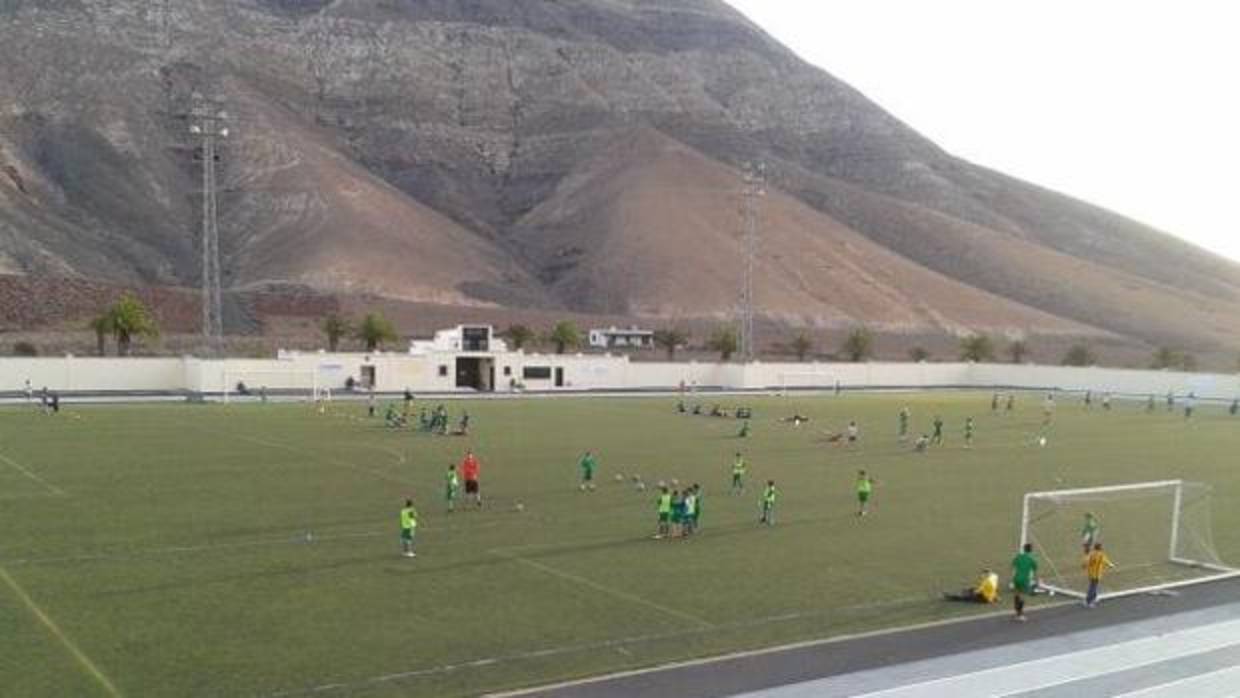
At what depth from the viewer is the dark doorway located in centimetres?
7519

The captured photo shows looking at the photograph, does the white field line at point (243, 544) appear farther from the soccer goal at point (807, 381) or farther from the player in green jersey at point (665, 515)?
the soccer goal at point (807, 381)

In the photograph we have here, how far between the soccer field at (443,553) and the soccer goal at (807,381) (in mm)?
40380

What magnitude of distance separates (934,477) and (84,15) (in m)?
160

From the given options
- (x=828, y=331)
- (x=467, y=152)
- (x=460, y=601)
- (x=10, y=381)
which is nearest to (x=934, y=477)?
(x=460, y=601)

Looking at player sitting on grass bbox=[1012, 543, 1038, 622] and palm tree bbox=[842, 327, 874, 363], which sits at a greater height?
palm tree bbox=[842, 327, 874, 363]

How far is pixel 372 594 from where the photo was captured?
1847cm

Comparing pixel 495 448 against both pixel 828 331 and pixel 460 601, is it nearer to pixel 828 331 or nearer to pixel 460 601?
pixel 460 601

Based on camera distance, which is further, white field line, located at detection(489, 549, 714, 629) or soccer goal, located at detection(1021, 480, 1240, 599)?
soccer goal, located at detection(1021, 480, 1240, 599)

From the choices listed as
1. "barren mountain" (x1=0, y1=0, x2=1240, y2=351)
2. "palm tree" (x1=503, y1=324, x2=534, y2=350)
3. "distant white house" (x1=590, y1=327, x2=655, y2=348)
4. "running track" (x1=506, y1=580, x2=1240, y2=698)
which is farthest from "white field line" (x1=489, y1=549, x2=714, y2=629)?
"barren mountain" (x1=0, y1=0, x2=1240, y2=351)

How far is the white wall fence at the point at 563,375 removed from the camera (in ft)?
211

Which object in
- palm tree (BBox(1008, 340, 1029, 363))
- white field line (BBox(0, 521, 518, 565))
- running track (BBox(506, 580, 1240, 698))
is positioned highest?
palm tree (BBox(1008, 340, 1029, 363))

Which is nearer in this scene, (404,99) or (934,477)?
(934,477)

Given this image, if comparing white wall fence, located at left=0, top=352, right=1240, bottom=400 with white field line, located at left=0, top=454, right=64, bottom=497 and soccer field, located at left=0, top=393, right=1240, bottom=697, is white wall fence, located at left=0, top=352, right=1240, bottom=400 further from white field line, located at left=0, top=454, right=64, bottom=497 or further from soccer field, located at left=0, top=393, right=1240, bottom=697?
white field line, located at left=0, top=454, right=64, bottom=497

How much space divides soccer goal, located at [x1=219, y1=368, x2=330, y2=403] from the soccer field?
19.1 m
